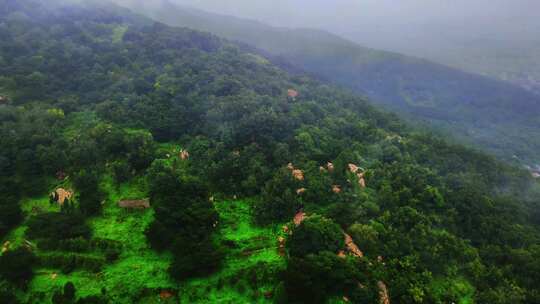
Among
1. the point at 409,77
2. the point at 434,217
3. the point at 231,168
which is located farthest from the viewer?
the point at 409,77

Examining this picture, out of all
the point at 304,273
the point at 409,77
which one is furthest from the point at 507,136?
the point at 304,273

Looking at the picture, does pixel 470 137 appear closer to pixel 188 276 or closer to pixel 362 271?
pixel 362 271

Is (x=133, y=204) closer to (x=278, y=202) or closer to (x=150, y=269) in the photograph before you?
(x=150, y=269)

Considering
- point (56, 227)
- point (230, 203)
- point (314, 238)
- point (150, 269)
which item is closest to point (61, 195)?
point (56, 227)

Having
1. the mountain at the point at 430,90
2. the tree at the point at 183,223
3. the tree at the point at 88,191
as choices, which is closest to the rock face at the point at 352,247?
the tree at the point at 183,223

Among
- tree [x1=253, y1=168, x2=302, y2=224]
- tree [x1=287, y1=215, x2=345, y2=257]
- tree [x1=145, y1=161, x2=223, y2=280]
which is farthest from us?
tree [x1=253, y1=168, x2=302, y2=224]

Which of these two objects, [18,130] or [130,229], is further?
[18,130]

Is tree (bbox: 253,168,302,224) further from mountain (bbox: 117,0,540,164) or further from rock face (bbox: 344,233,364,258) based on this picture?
mountain (bbox: 117,0,540,164)

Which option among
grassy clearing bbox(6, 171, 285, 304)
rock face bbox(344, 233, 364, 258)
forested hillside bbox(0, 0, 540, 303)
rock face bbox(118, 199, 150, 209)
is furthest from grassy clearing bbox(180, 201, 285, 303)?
rock face bbox(118, 199, 150, 209)
